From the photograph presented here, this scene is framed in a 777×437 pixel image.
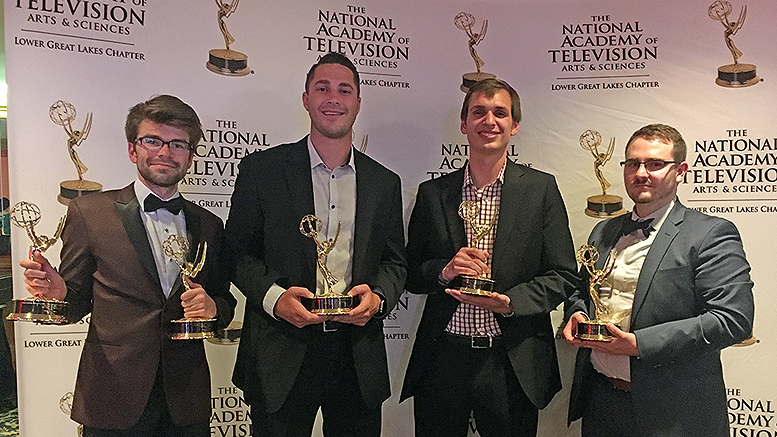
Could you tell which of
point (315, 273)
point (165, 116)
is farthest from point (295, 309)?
point (165, 116)

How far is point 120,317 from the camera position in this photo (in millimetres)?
2527

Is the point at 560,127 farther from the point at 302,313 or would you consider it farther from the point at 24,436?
the point at 24,436

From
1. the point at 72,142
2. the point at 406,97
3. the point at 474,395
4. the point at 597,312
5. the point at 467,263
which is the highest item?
the point at 406,97

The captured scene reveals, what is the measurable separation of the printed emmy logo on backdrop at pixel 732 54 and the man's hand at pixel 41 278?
146 inches

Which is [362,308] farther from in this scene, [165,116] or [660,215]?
[660,215]

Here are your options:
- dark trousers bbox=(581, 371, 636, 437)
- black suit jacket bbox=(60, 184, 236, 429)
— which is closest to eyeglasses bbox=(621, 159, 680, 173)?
dark trousers bbox=(581, 371, 636, 437)

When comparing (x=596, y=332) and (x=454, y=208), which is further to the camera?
(x=454, y=208)

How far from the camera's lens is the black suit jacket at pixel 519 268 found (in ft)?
9.40

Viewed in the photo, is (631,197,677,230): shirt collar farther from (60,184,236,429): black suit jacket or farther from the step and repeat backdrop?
(60,184,236,429): black suit jacket

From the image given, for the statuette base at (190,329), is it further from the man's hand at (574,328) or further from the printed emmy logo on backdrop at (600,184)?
the printed emmy logo on backdrop at (600,184)

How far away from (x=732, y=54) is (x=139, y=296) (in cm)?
355

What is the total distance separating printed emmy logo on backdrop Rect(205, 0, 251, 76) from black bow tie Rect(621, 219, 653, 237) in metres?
2.25

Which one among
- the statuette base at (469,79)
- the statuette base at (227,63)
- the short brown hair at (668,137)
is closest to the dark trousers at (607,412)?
the short brown hair at (668,137)

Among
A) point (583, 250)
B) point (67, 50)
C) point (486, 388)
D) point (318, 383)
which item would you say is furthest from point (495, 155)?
point (67, 50)
